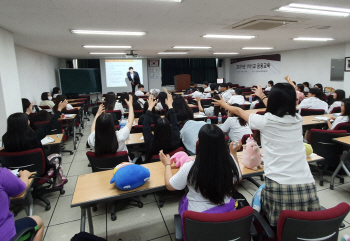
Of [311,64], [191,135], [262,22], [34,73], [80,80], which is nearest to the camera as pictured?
[191,135]

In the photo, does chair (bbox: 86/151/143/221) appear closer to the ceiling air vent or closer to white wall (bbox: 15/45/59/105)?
the ceiling air vent

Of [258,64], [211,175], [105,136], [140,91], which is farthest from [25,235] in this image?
[258,64]

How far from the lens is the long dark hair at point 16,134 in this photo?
2.57m

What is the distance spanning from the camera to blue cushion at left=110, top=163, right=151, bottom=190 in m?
1.82

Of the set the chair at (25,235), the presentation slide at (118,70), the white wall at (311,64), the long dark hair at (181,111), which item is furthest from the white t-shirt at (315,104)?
the presentation slide at (118,70)

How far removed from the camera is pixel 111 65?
40.6ft

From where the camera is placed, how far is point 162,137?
2691mm

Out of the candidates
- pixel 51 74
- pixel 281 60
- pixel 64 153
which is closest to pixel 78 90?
pixel 51 74

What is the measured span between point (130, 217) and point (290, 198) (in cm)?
187

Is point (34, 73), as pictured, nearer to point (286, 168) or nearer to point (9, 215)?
point (9, 215)

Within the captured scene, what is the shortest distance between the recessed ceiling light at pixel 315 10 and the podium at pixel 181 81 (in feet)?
33.6

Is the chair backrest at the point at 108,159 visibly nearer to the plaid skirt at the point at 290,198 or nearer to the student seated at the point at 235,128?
the plaid skirt at the point at 290,198

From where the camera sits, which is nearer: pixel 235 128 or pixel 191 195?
pixel 191 195

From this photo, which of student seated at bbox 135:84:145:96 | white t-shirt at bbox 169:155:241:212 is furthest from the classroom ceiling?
student seated at bbox 135:84:145:96
